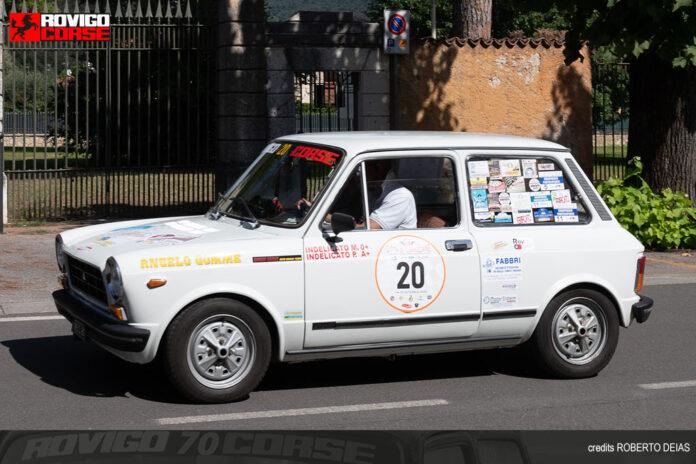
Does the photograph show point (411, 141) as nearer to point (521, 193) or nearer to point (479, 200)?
point (479, 200)

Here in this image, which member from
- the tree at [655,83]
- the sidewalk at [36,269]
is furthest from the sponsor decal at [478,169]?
the tree at [655,83]

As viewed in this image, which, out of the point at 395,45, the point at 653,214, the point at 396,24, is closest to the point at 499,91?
the point at 395,45

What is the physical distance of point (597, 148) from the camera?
19.0 meters

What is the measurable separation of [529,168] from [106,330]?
2982mm

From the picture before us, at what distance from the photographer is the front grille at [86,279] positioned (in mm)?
7051

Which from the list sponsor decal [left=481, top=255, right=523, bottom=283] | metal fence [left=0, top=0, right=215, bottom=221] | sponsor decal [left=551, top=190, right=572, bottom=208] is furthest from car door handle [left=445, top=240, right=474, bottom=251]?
metal fence [left=0, top=0, right=215, bottom=221]

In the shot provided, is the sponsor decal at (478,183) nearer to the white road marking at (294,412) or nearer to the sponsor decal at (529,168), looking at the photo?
the sponsor decal at (529,168)

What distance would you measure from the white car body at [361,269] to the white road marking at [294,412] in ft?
1.15

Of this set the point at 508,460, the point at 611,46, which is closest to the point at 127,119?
the point at 611,46

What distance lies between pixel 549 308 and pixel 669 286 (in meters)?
5.16

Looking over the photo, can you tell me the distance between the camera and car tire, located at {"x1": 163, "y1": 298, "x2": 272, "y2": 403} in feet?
22.3

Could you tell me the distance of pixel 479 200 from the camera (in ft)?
25.2

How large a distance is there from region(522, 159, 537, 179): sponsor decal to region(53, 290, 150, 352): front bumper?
2752 mm

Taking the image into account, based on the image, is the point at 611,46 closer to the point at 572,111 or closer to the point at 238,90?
the point at 572,111
